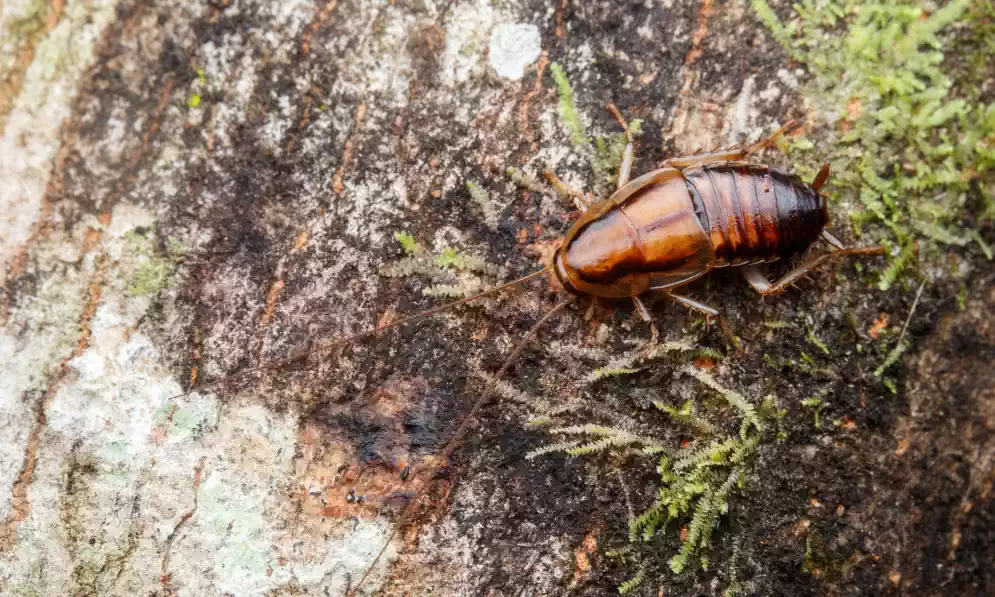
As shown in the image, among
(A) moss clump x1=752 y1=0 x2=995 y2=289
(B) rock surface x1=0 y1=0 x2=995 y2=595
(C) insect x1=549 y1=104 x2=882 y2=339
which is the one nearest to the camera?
(B) rock surface x1=0 y1=0 x2=995 y2=595

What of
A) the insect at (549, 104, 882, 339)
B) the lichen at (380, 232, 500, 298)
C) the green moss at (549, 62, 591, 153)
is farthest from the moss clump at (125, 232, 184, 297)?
the green moss at (549, 62, 591, 153)

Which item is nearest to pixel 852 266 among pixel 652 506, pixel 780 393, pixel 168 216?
pixel 780 393

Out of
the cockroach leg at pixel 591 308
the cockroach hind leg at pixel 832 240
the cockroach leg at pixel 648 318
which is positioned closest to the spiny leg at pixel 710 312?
the cockroach leg at pixel 648 318

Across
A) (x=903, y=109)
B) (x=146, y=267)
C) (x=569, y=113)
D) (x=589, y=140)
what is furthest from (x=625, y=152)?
(x=146, y=267)

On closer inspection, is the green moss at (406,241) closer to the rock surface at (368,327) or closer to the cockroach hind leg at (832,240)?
the rock surface at (368,327)

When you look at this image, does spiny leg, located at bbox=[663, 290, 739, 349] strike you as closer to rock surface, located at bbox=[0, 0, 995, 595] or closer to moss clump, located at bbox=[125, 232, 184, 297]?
rock surface, located at bbox=[0, 0, 995, 595]
